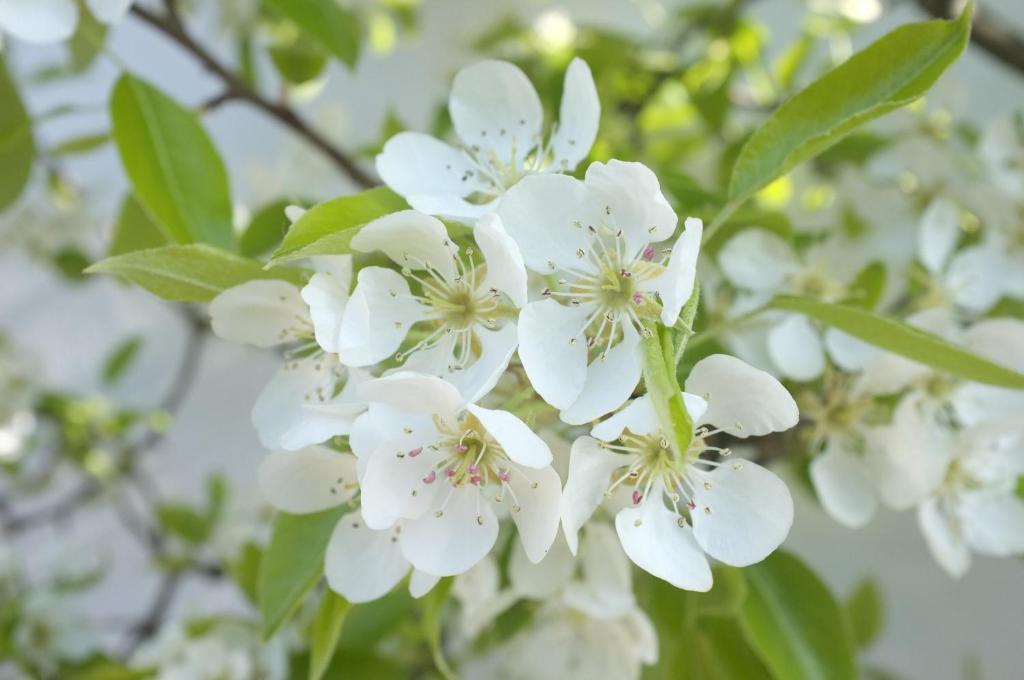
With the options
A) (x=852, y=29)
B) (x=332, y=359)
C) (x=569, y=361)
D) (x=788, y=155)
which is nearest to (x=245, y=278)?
(x=332, y=359)

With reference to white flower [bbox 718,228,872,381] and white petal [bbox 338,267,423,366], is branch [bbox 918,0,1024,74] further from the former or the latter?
white petal [bbox 338,267,423,366]

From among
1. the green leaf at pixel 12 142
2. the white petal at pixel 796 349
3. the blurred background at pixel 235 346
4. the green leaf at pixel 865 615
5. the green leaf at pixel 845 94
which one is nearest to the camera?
the green leaf at pixel 845 94

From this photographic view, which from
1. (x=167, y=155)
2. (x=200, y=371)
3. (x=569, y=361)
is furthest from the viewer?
(x=200, y=371)

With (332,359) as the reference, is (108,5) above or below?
above

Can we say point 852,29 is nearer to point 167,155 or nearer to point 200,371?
point 167,155

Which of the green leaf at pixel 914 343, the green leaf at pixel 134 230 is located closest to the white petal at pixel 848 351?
the green leaf at pixel 914 343

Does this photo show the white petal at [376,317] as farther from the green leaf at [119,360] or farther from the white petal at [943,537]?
the green leaf at [119,360]

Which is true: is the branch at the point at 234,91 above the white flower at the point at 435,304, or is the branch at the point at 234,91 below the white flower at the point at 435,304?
below
